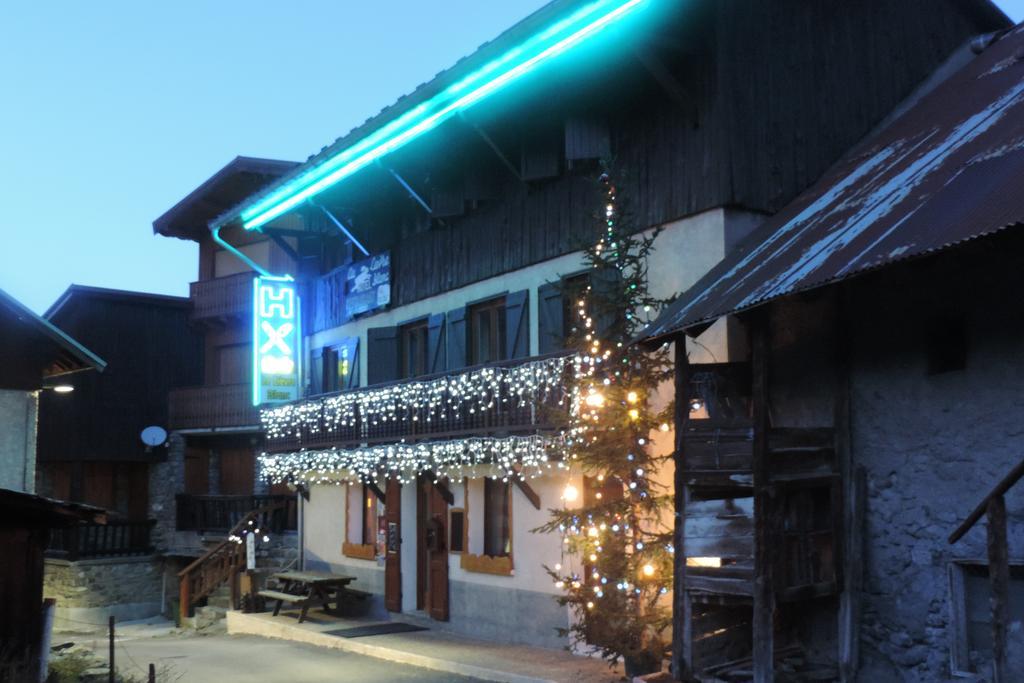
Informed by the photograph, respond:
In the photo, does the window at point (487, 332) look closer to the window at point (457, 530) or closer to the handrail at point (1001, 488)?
the window at point (457, 530)

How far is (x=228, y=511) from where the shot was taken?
1156 inches

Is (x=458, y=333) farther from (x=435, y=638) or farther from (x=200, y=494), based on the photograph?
(x=200, y=494)

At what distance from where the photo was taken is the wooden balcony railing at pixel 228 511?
27.0 metres

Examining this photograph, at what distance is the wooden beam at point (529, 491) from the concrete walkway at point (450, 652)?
2.14m

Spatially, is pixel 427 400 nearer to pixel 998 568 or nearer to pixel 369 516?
pixel 369 516

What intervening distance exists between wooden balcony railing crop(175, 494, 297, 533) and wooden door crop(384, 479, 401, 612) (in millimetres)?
5222

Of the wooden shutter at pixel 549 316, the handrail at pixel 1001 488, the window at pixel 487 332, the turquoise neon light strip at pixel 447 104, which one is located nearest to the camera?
the handrail at pixel 1001 488

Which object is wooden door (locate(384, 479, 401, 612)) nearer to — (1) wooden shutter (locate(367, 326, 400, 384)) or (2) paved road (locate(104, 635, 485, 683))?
(1) wooden shutter (locate(367, 326, 400, 384))

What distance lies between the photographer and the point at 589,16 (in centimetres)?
1394

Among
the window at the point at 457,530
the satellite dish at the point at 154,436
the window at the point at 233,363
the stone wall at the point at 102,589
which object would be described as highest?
the window at the point at 233,363

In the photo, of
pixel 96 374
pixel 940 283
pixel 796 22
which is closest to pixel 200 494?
pixel 96 374

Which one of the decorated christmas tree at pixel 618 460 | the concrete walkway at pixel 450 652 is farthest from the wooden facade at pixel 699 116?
the concrete walkway at pixel 450 652

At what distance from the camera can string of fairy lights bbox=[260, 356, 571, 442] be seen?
16.0m

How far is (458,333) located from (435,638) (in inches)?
200
